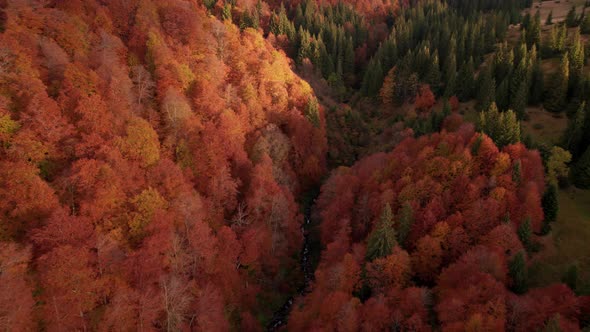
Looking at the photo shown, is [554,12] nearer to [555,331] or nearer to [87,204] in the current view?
[555,331]

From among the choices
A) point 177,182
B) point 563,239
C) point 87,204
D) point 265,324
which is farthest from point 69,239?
point 563,239

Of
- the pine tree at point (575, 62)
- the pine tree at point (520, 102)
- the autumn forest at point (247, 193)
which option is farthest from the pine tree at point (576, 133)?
the pine tree at point (575, 62)

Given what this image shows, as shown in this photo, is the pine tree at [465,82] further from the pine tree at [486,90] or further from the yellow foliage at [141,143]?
the yellow foliage at [141,143]

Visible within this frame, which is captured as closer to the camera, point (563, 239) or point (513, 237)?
point (513, 237)

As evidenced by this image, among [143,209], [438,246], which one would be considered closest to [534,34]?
[438,246]

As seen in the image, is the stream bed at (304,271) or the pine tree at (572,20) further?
the pine tree at (572,20)

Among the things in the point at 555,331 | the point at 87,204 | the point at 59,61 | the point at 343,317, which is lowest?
the point at 343,317
